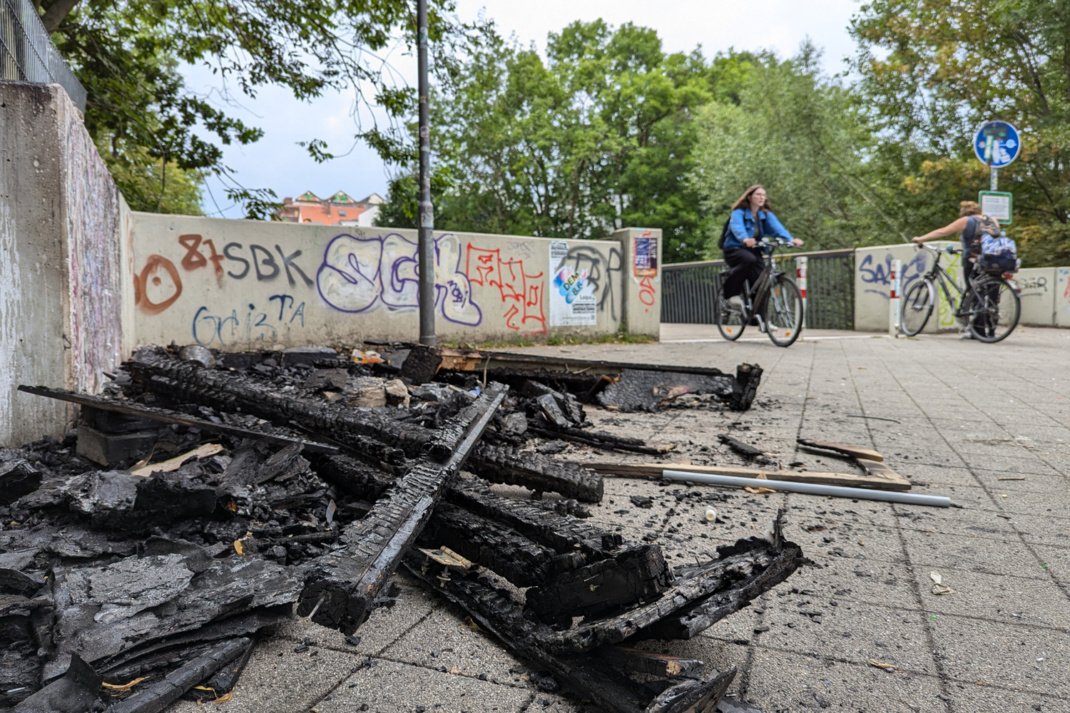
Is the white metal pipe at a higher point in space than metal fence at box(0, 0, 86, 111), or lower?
lower

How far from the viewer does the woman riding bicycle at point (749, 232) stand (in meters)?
9.70

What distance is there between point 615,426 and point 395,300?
6.33 m

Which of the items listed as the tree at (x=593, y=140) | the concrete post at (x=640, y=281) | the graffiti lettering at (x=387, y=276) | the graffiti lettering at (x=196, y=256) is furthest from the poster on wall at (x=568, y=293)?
the tree at (x=593, y=140)

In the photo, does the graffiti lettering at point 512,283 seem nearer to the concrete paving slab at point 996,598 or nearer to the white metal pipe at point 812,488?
the white metal pipe at point 812,488

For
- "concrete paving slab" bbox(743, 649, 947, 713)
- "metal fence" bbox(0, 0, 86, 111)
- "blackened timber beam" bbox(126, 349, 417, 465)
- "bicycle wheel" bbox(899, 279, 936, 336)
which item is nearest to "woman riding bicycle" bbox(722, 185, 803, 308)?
"bicycle wheel" bbox(899, 279, 936, 336)

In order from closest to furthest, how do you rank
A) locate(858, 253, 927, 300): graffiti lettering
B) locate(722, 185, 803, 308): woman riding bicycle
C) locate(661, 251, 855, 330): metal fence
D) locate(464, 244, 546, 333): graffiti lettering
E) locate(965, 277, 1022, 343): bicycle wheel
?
locate(722, 185, 803, 308): woman riding bicycle < locate(965, 277, 1022, 343): bicycle wheel < locate(464, 244, 546, 333): graffiti lettering < locate(858, 253, 927, 300): graffiti lettering < locate(661, 251, 855, 330): metal fence

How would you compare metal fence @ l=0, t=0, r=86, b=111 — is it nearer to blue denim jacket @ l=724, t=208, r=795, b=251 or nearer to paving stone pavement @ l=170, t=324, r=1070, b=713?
paving stone pavement @ l=170, t=324, r=1070, b=713

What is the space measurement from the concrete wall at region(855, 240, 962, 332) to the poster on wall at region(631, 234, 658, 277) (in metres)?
5.50

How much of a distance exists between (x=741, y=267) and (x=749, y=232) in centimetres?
53

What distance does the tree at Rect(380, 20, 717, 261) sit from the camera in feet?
107

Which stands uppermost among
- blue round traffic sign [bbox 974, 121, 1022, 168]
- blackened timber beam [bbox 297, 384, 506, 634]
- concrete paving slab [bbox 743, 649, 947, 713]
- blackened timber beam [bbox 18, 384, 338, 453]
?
blue round traffic sign [bbox 974, 121, 1022, 168]

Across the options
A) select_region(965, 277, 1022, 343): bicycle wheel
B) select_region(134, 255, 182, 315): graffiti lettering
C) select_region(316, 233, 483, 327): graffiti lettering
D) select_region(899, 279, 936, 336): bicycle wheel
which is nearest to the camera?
select_region(134, 255, 182, 315): graffiti lettering

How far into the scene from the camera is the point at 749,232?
9.75 meters

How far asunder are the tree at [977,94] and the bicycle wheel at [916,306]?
8539 mm
